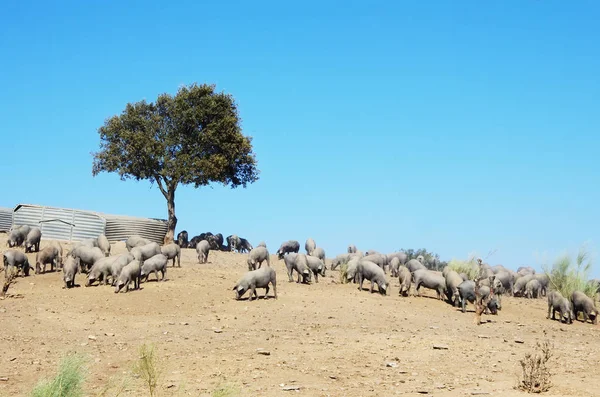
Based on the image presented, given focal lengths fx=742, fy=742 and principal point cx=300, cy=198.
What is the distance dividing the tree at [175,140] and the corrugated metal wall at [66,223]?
5.27 metres

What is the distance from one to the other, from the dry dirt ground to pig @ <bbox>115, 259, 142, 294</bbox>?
443 mm

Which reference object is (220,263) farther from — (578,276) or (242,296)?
(578,276)

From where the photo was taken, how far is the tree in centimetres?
4688

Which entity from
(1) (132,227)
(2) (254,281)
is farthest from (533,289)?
(1) (132,227)

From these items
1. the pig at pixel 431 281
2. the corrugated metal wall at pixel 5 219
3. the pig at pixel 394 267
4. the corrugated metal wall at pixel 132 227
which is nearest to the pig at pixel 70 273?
the pig at pixel 431 281

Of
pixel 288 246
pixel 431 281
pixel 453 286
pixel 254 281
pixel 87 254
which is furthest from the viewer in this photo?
pixel 288 246

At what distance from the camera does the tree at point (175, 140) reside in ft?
154

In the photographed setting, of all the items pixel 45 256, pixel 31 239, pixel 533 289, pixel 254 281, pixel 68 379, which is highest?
pixel 533 289

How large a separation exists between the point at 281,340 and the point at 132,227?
2815 cm

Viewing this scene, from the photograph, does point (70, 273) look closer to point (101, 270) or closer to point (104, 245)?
point (101, 270)

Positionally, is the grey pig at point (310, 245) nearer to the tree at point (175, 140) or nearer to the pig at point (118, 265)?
the tree at point (175, 140)

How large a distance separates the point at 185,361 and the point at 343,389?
12.6 ft

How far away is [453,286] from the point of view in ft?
86.3

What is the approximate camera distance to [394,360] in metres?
15.5
